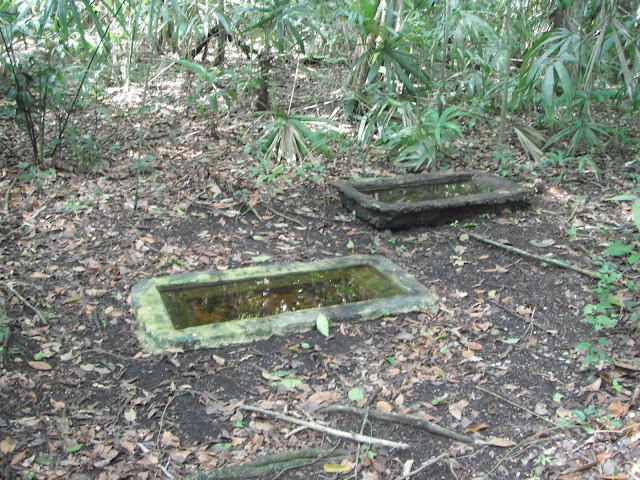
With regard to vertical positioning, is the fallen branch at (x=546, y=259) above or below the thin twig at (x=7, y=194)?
below

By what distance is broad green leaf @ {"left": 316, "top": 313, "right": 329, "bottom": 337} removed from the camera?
3.09 meters

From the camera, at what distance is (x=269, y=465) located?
2.25 m

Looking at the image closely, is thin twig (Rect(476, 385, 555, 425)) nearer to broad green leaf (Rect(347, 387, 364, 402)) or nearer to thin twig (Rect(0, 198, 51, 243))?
broad green leaf (Rect(347, 387, 364, 402))

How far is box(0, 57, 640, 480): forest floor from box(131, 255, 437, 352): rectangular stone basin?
0.08m

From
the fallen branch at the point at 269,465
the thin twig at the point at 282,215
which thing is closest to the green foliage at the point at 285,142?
the thin twig at the point at 282,215

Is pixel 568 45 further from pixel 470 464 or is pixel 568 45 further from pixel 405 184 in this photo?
pixel 470 464

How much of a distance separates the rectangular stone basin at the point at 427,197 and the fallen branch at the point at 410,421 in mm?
1978

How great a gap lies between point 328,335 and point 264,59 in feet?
11.8

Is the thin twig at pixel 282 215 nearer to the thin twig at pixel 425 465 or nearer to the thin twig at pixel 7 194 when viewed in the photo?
the thin twig at pixel 7 194

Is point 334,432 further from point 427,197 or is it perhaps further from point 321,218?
point 427,197

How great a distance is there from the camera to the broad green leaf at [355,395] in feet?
8.72

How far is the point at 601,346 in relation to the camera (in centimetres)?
288

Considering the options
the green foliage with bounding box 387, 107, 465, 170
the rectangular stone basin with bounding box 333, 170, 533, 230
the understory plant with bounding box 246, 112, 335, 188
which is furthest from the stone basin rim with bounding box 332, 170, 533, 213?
the understory plant with bounding box 246, 112, 335, 188

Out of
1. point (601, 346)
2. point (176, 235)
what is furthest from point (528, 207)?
point (176, 235)
